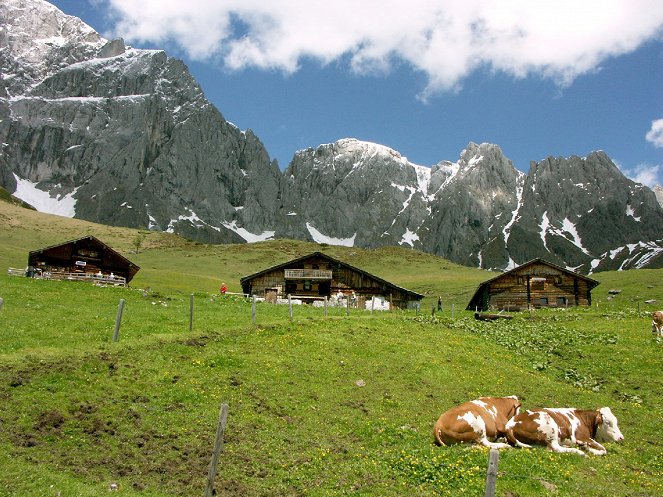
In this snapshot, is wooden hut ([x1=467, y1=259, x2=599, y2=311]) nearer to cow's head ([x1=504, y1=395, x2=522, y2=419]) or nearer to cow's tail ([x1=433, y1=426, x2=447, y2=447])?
cow's head ([x1=504, y1=395, x2=522, y2=419])

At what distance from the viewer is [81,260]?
6550cm

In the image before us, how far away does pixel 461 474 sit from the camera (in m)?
12.6

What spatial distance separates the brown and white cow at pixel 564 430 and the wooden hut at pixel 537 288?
5171 cm

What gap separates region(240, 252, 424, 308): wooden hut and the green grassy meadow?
25759mm

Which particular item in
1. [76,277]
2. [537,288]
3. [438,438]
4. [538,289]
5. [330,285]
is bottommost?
[438,438]

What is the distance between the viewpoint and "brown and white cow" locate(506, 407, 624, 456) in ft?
49.4

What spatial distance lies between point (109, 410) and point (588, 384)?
19.7m

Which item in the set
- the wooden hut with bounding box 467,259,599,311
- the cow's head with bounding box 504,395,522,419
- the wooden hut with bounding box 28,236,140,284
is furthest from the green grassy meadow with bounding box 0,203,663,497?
the wooden hut with bounding box 467,259,599,311

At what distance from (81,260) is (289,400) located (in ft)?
182

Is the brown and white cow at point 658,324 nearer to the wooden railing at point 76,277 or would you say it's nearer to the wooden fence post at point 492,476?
the wooden fence post at point 492,476

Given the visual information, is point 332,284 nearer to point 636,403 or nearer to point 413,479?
point 636,403

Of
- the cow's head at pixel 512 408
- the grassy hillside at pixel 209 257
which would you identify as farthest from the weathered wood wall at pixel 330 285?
the cow's head at pixel 512 408

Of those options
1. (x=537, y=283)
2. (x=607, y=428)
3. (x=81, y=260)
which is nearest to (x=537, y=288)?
(x=537, y=283)

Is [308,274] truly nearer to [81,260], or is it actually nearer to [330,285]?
[330,285]
